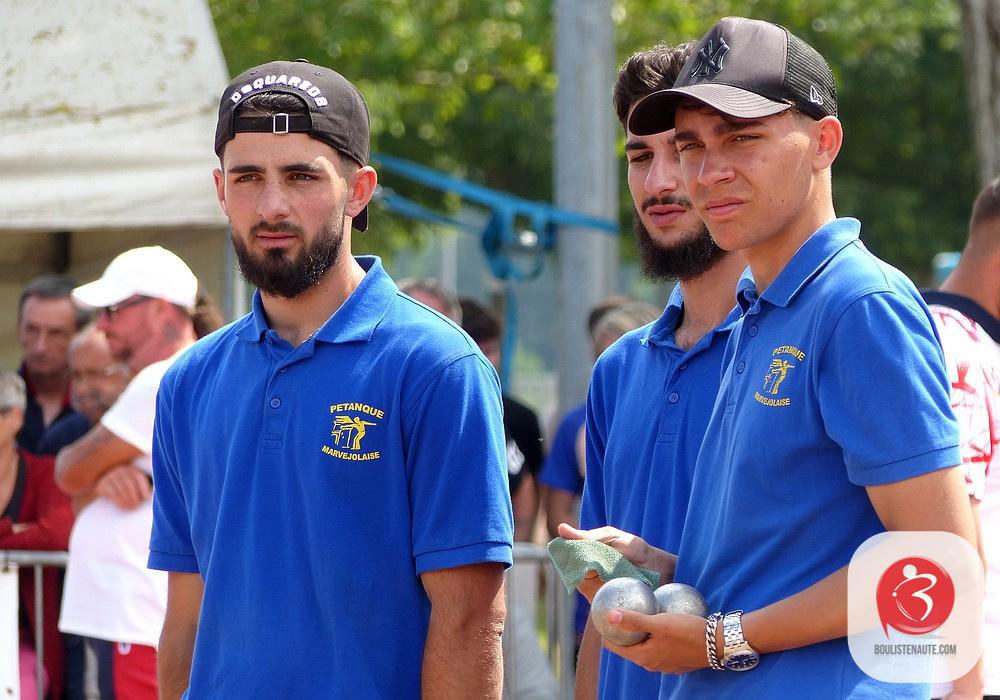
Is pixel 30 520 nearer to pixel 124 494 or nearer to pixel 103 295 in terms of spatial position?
pixel 124 494

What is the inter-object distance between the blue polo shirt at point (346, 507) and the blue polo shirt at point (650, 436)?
0.33 meters

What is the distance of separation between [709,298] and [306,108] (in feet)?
3.30

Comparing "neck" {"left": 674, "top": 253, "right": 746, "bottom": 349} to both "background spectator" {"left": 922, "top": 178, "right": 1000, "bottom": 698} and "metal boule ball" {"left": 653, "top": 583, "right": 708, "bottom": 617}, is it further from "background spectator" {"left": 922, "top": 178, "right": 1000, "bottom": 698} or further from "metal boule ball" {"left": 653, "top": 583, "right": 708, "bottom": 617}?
"metal boule ball" {"left": 653, "top": 583, "right": 708, "bottom": 617}

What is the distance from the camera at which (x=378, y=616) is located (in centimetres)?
280

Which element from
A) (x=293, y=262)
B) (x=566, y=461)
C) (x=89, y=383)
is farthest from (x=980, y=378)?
(x=89, y=383)

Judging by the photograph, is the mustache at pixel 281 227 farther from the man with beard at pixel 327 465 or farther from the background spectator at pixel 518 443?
the background spectator at pixel 518 443

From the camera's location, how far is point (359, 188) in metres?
3.12

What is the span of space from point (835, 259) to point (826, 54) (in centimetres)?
1603

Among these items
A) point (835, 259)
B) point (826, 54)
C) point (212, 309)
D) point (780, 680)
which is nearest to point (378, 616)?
point (780, 680)

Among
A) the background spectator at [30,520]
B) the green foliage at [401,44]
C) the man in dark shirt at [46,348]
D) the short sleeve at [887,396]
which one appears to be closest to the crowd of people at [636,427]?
→ the short sleeve at [887,396]

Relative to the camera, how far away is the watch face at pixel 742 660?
227cm

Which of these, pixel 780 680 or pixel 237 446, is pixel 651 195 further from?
pixel 780 680

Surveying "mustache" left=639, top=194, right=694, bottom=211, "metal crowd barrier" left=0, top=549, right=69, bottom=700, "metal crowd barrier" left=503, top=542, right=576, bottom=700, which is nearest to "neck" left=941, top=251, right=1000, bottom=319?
"mustache" left=639, top=194, right=694, bottom=211

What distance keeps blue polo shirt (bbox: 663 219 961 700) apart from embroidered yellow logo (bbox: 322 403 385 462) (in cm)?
75
